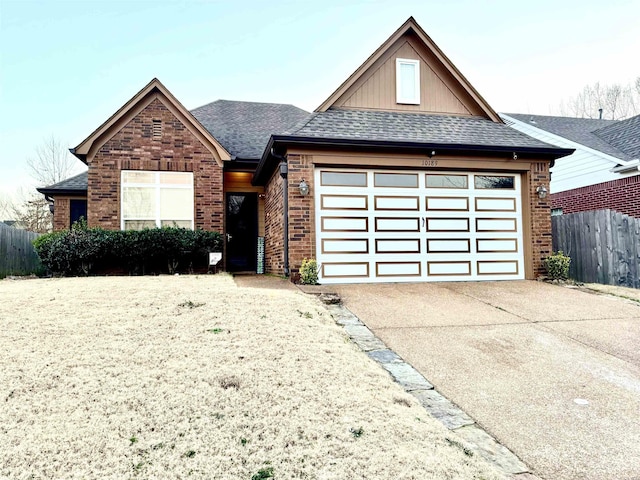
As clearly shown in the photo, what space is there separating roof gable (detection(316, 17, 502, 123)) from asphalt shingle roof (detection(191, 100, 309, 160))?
11.2 feet

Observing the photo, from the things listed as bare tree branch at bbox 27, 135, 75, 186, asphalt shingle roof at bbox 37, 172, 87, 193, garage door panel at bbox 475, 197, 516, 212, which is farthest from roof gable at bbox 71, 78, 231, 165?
bare tree branch at bbox 27, 135, 75, 186

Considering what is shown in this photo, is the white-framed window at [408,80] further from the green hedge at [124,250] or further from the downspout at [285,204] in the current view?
the green hedge at [124,250]

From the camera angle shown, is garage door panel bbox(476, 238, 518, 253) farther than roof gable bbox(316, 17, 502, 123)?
No

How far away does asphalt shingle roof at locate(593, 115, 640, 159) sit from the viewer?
13102 millimetres

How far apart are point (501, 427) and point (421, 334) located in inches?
82.7

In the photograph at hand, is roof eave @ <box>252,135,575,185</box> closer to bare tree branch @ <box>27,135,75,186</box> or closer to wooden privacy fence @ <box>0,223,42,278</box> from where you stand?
wooden privacy fence @ <box>0,223,42,278</box>

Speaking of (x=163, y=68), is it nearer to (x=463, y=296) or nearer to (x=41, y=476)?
(x=463, y=296)

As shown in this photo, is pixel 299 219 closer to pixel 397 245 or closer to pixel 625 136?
pixel 397 245

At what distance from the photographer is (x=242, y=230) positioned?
43.1 ft

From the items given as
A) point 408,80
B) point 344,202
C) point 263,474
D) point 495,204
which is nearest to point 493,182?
point 495,204

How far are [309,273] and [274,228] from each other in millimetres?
2596

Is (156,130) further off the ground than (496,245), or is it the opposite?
(156,130)

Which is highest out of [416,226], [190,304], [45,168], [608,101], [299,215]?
[608,101]

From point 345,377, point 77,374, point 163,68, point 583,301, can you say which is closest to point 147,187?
point 163,68
